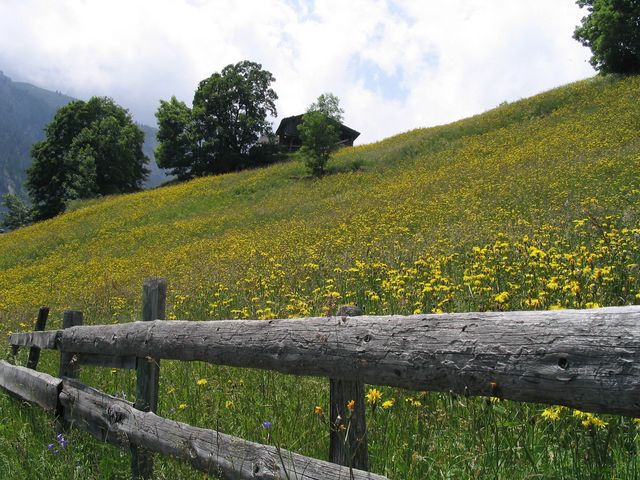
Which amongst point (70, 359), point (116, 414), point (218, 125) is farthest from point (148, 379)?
point (218, 125)

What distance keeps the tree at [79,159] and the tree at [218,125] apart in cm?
412

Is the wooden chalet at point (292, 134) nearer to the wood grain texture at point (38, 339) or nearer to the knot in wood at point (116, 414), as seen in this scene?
the wood grain texture at point (38, 339)

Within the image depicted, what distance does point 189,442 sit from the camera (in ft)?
9.80

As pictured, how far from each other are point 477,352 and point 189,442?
1929 millimetres

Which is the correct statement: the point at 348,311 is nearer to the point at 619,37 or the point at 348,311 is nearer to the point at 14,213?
the point at 619,37

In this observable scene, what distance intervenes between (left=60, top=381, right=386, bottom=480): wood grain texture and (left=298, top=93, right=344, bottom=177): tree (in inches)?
989

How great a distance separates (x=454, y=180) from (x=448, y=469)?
1579 cm

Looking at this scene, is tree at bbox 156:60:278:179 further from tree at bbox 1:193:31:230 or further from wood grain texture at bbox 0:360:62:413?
wood grain texture at bbox 0:360:62:413

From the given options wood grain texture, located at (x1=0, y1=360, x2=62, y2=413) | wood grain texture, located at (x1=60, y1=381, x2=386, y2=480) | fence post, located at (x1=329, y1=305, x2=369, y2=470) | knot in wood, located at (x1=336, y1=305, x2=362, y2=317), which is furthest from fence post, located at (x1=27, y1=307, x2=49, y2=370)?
knot in wood, located at (x1=336, y1=305, x2=362, y2=317)

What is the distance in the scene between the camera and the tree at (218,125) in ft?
172

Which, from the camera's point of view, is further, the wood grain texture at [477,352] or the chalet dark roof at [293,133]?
the chalet dark roof at [293,133]

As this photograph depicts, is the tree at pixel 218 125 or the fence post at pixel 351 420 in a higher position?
the tree at pixel 218 125

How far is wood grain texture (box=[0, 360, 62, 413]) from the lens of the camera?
4.73m

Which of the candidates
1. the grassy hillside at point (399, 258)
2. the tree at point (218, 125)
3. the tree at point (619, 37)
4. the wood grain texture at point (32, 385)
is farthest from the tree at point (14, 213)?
the wood grain texture at point (32, 385)
